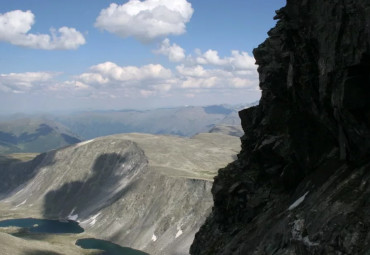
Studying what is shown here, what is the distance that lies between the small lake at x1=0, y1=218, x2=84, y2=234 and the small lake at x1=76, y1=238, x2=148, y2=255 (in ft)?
59.0

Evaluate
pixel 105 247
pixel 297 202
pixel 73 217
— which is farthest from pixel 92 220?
pixel 297 202

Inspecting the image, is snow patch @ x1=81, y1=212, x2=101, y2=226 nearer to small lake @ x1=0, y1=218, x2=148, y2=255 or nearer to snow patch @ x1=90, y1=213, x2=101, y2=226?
snow patch @ x1=90, y1=213, x2=101, y2=226

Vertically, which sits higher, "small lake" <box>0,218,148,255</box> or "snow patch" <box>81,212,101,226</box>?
"snow patch" <box>81,212,101,226</box>

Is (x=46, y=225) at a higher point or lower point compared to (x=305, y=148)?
lower

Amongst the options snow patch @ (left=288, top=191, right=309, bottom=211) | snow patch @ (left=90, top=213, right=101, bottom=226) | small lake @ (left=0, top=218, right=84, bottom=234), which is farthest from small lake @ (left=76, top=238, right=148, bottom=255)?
snow patch @ (left=288, top=191, right=309, bottom=211)

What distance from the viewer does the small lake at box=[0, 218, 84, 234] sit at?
17412 cm

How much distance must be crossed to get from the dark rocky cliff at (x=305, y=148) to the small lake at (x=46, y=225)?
139 metres

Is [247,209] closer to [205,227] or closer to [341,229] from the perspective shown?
[205,227]

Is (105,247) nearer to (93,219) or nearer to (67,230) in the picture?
(93,219)

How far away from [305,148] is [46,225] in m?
176

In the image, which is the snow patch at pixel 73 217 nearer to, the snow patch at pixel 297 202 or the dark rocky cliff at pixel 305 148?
the dark rocky cliff at pixel 305 148

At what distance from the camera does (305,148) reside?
35.1 meters

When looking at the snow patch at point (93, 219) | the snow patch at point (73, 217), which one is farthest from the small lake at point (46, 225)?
the snow patch at point (93, 219)

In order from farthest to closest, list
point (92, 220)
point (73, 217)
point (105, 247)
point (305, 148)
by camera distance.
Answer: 1. point (73, 217)
2. point (92, 220)
3. point (105, 247)
4. point (305, 148)
